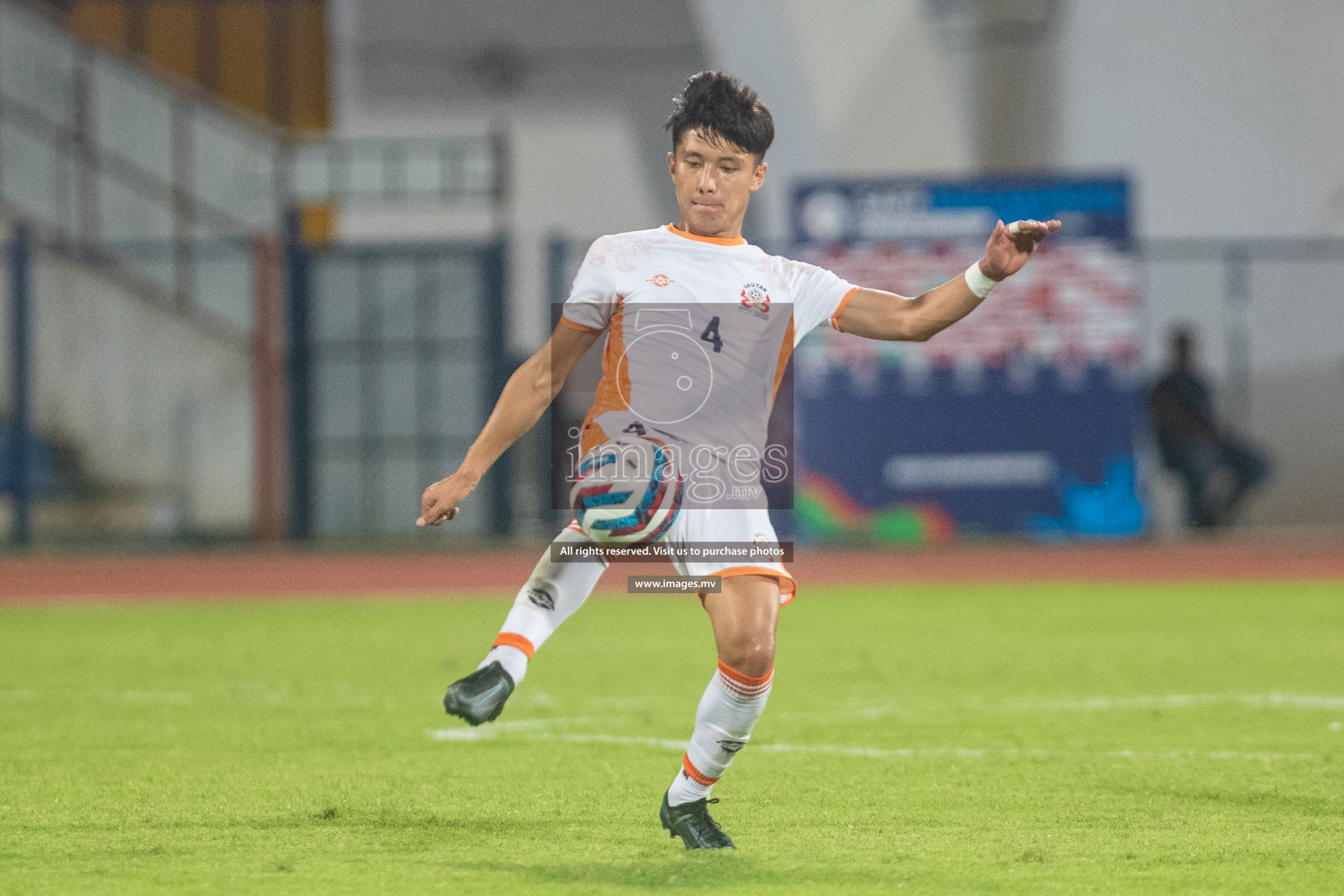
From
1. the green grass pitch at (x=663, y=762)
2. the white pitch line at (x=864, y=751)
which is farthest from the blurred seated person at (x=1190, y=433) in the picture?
the white pitch line at (x=864, y=751)

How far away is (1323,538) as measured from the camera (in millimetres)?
17281

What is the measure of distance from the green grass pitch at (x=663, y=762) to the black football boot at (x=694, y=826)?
47 millimetres

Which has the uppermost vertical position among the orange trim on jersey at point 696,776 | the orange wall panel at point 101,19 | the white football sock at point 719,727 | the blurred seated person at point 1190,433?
the orange wall panel at point 101,19

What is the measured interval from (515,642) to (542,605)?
161mm

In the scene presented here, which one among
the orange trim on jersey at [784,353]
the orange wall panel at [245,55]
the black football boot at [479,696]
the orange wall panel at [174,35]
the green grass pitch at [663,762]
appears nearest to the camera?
the black football boot at [479,696]

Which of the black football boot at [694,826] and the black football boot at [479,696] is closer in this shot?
the black football boot at [479,696]

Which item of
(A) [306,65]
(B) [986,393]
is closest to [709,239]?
(B) [986,393]

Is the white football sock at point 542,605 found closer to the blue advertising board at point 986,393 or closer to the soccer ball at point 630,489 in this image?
the soccer ball at point 630,489

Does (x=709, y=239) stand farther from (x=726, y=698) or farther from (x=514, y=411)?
(x=726, y=698)

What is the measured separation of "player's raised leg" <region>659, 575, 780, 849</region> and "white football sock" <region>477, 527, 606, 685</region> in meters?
0.36

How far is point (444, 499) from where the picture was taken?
4.23 meters

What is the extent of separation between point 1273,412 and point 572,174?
9.18 m

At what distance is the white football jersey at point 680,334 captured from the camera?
4.43 meters

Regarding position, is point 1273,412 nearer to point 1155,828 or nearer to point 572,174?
point 572,174
